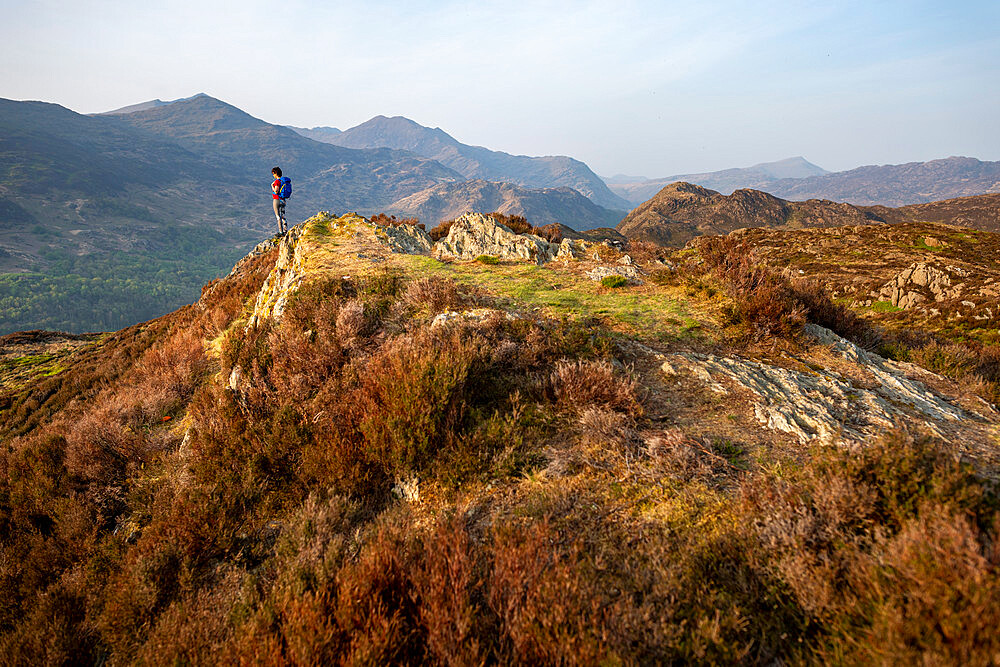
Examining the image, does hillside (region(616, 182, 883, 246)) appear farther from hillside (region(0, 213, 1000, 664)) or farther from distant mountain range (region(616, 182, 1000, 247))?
hillside (region(0, 213, 1000, 664))

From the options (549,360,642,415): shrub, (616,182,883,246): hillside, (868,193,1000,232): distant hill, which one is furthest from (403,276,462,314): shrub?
(868,193,1000,232): distant hill

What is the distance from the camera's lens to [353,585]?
267 cm

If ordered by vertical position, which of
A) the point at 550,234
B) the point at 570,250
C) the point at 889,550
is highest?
the point at 550,234

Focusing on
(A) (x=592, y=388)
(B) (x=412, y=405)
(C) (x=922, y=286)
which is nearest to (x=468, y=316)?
(B) (x=412, y=405)

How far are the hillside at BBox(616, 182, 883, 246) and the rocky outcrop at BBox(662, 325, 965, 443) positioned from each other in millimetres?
75369

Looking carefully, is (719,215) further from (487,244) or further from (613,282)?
(613,282)

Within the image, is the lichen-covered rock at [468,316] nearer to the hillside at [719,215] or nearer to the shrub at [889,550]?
the shrub at [889,550]

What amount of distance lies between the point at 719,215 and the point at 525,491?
10584 cm

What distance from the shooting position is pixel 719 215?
3590 inches

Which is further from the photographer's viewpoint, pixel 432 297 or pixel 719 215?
pixel 719 215

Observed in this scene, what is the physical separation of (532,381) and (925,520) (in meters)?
3.69

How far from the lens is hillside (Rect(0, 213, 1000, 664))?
2.37 m

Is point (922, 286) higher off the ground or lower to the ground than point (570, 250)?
lower

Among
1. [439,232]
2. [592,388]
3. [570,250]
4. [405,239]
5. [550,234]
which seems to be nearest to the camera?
[592,388]
